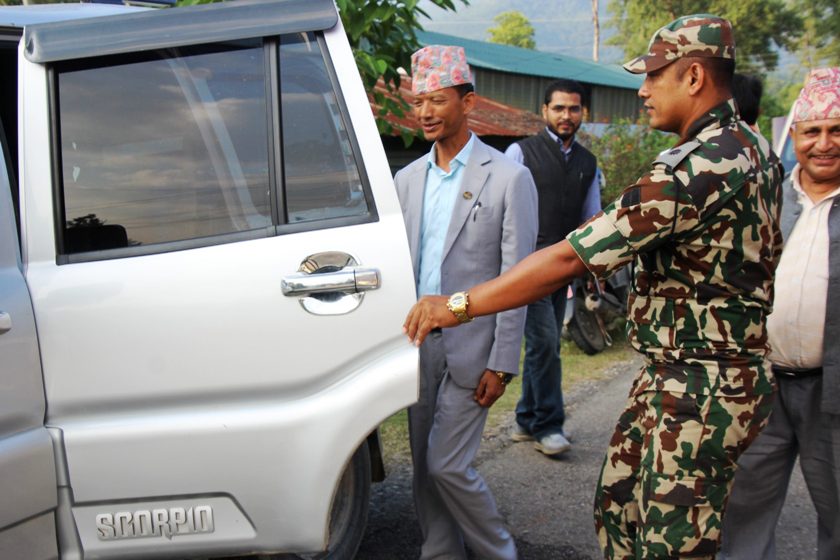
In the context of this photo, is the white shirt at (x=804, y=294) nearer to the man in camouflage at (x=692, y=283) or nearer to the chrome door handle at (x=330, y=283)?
the man in camouflage at (x=692, y=283)

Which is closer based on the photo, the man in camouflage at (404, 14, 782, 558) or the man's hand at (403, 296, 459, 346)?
the man in camouflage at (404, 14, 782, 558)

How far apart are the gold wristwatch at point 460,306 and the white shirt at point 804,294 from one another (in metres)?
1.18

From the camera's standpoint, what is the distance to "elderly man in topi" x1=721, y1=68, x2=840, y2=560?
2.73 meters

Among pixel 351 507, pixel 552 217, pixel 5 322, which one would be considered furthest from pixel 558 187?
pixel 5 322

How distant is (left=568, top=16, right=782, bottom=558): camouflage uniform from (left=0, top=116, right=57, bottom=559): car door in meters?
1.42

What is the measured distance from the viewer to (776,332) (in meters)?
2.84

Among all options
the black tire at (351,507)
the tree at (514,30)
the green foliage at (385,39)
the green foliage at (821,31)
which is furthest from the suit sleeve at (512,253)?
the tree at (514,30)

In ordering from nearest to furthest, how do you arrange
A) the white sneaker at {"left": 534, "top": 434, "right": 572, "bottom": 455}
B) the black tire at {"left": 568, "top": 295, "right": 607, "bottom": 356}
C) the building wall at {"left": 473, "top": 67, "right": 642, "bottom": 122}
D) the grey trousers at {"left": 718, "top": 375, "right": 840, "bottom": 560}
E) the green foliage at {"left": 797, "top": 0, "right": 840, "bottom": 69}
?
1. the grey trousers at {"left": 718, "top": 375, "right": 840, "bottom": 560}
2. the white sneaker at {"left": 534, "top": 434, "right": 572, "bottom": 455}
3. the black tire at {"left": 568, "top": 295, "right": 607, "bottom": 356}
4. the building wall at {"left": 473, "top": 67, "right": 642, "bottom": 122}
5. the green foliage at {"left": 797, "top": 0, "right": 840, "bottom": 69}

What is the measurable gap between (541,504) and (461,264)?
1469mm

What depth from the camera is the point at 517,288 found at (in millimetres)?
2252

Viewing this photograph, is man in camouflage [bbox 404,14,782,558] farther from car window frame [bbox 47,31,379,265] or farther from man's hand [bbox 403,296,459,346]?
car window frame [bbox 47,31,379,265]

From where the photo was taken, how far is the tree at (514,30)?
221ft

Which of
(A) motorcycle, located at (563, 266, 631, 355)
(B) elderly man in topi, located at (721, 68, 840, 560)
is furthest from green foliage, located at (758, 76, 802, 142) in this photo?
(B) elderly man in topi, located at (721, 68, 840, 560)

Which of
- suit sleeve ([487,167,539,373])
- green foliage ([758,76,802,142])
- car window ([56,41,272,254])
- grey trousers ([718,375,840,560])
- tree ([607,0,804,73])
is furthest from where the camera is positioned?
tree ([607,0,804,73])
